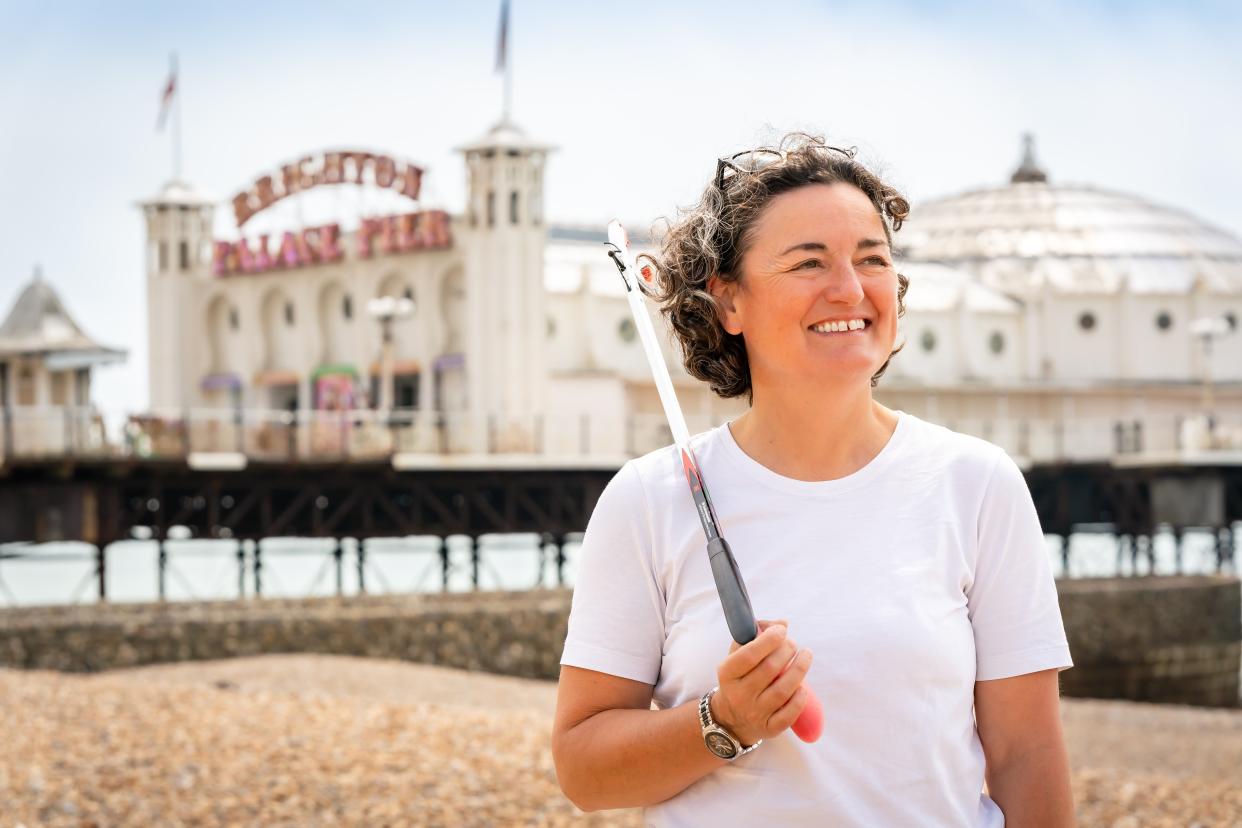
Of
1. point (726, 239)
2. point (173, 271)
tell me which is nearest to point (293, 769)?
point (726, 239)

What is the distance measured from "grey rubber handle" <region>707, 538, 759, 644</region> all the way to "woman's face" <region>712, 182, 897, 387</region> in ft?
1.39

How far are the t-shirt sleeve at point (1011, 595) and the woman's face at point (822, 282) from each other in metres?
Result: 0.33

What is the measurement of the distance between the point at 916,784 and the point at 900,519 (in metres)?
0.44

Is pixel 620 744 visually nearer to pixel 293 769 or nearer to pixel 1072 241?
pixel 293 769

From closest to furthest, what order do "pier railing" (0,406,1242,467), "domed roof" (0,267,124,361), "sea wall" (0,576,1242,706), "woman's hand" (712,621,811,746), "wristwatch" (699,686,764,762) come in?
"woman's hand" (712,621,811,746), "wristwatch" (699,686,764,762), "sea wall" (0,576,1242,706), "pier railing" (0,406,1242,467), "domed roof" (0,267,124,361)

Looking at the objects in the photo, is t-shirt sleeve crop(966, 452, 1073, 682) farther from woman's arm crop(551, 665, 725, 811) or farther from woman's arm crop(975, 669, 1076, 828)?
woman's arm crop(551, 665, 725, 811)

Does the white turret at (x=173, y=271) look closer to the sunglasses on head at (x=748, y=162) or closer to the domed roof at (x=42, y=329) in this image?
the domed roof at (x=42, y=329)

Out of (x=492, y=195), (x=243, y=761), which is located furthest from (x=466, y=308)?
(x=243, y=761)

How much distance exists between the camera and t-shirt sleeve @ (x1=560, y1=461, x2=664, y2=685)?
301 cm

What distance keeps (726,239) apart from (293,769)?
902 centimetres

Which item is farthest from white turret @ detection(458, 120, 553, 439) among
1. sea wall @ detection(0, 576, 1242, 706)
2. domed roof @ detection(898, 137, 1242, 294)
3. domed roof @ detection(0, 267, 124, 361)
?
domed roof @ detection(898, 137, 1242, 294)

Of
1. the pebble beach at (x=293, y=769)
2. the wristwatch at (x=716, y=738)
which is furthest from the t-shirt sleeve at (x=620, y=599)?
the pebble beach at (x=293, y=769)

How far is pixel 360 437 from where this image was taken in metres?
35.0

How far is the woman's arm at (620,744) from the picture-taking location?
291 cm
